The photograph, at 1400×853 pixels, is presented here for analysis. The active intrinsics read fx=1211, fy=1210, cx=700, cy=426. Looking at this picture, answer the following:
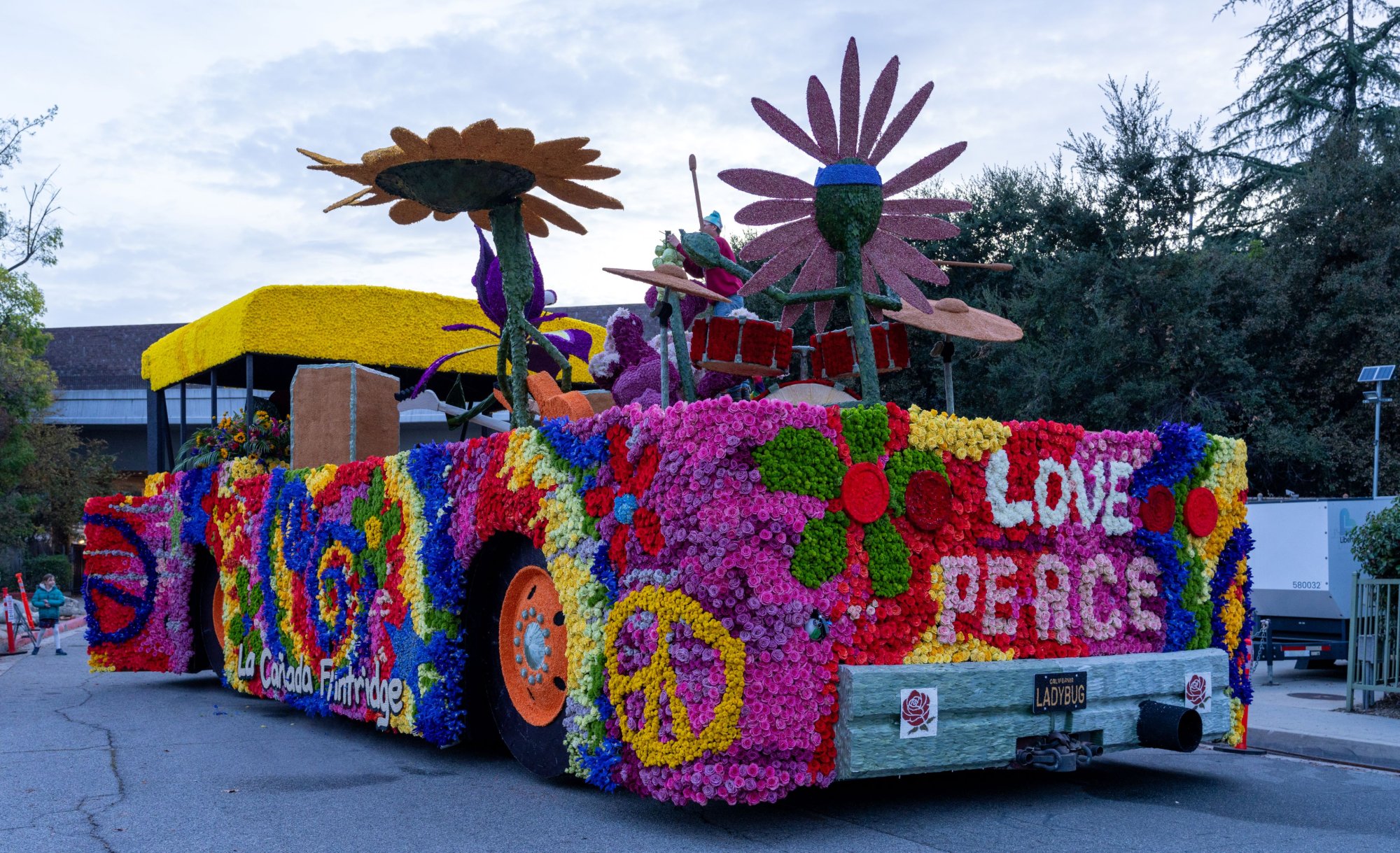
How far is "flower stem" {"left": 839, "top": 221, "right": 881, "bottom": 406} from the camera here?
22.5 ft

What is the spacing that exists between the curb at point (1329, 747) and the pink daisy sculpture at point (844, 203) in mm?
4690

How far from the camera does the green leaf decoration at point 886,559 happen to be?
588 cm

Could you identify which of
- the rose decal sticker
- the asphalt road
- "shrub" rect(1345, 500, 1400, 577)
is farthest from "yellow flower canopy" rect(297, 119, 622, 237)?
"shrub" rect(1345, 500, 1400, 577)

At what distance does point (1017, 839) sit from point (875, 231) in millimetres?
3618

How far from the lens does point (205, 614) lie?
12.4m

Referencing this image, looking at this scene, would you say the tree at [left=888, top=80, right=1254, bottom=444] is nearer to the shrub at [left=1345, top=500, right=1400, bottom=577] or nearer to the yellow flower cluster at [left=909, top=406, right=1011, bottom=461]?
the shrub at [left=1345, top=500, right=1400, bottom=577]

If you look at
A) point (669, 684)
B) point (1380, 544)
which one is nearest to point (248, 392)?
point (669, 684)

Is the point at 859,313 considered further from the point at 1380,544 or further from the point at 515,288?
the point at 1380,544

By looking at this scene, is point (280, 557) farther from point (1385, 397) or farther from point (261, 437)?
point (1385, 397)

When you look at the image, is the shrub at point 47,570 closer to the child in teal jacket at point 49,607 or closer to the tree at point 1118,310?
the child in teal jacket at point 49,607

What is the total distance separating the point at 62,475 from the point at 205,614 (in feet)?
85.2

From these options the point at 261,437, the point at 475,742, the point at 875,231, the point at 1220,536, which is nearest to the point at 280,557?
the point at 261,437

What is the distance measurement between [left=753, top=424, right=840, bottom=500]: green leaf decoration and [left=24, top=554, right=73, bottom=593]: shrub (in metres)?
33.3

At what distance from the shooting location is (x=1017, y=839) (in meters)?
5.61
